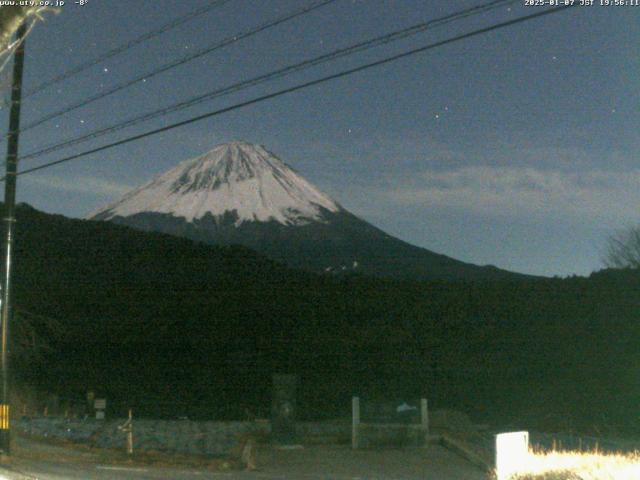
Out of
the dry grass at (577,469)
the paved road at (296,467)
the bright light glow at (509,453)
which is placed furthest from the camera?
the paved road at (296,467)

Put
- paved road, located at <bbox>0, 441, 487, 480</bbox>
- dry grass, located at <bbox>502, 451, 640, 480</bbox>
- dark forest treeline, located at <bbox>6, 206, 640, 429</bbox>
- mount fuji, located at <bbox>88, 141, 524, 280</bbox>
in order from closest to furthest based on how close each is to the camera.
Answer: dry grass, located at <bbox>502, 451, 640, 480</bbox>, paved road, located at <bbox>0, 441, 487, 480</bbox>, dark forest treeline, located at <bbox>6, 206, 640, 429</bbox>, mount fuji, located at <bbox>88, 141, 524, 280</bbox>

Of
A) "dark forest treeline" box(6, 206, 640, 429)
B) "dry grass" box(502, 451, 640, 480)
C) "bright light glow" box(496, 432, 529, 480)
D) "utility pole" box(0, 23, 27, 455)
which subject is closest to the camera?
"dry grass" box(502, 451, 640, 480)

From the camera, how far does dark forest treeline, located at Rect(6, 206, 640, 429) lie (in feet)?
134

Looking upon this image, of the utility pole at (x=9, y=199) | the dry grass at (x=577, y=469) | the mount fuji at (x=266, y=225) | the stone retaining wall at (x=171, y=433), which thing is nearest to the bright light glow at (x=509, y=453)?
the dry grass at (x=577, y=469)

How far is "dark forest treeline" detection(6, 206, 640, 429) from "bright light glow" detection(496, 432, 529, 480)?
20.5 meters

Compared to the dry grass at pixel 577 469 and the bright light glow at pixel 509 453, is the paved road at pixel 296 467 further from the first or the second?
the bright light glow at pixel 509 453

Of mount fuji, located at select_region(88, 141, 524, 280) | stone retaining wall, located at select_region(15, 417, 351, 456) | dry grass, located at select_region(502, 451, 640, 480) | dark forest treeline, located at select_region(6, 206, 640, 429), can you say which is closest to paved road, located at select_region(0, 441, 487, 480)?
stone retaining wall, located at select_region(15, 417, 351, 456)

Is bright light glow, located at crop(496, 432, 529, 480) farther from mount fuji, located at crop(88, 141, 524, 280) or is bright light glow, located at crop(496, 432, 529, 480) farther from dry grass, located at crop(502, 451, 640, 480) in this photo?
mount fuji, located at crop(88, 141, 524, 280)

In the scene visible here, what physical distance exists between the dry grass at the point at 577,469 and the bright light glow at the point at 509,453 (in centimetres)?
10

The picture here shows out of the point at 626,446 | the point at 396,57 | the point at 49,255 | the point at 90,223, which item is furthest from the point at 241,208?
the point at 396,57

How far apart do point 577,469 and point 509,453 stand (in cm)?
94

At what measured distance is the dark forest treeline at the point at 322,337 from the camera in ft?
134

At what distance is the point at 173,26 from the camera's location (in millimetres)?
12938

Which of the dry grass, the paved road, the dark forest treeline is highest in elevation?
the dark forest treeline
